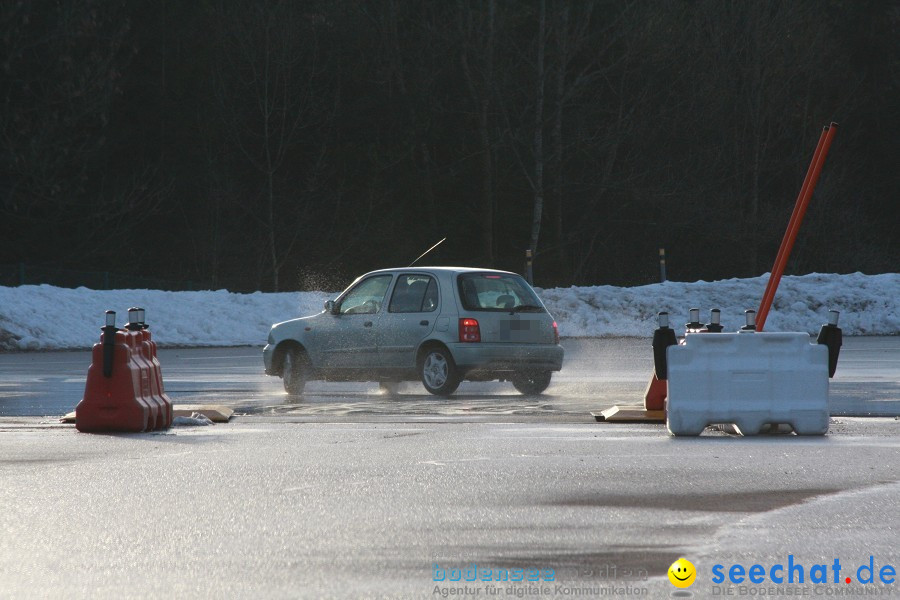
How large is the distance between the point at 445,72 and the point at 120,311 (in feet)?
61.2

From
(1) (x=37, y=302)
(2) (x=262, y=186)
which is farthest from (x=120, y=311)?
(2) (x=262, y=186)

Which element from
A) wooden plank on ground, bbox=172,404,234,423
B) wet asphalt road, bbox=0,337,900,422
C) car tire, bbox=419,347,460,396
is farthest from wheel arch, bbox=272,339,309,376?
wooden plank on ground, bbox=172,404,234,423

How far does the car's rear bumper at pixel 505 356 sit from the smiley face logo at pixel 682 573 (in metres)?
11.2

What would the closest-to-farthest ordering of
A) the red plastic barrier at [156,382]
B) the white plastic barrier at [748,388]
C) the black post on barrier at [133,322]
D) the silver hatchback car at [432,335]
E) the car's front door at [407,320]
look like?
the white plastic barrier at [748,388] < the red plastic barrier at [156,382] < the black post on barrier at [133,322] < the silver hatchback car at [432,335] < the car's front door at [407,320]

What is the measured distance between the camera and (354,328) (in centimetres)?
1886

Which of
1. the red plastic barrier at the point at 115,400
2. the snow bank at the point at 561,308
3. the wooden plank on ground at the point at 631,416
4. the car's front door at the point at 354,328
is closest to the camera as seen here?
the red plastic barrier at the point at 115,400

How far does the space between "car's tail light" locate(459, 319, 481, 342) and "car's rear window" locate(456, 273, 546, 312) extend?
240 millimetres

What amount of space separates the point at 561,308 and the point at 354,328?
61.4 feet

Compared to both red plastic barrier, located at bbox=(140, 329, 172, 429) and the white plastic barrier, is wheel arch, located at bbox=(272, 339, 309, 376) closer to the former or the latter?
red plastic barrier, located at bbox=(140, 329, 172, 429)

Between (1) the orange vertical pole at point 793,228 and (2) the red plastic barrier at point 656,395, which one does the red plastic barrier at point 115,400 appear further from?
(1) the orange vertical pole at point 793,228

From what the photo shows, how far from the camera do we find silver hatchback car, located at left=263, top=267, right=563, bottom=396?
18.0 metres

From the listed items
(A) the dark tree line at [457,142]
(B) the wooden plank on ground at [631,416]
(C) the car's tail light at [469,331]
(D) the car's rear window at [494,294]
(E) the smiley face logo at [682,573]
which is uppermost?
(A) the dark tree line at [457,142]

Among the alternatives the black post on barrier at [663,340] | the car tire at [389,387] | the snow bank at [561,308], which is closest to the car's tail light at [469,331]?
the car tire at [389,387]

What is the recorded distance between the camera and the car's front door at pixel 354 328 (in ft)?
61.3
